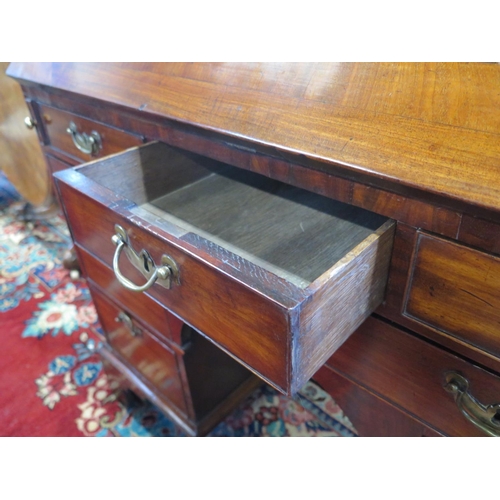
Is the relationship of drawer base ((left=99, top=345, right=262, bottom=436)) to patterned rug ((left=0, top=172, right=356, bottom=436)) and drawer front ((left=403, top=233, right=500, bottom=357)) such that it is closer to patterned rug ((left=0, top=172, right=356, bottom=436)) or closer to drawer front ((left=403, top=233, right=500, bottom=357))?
patterned rug ((left=0, top=172, right=356, bottom=436))

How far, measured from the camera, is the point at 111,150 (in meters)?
0.73

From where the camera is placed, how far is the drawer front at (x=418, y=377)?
0.45 m

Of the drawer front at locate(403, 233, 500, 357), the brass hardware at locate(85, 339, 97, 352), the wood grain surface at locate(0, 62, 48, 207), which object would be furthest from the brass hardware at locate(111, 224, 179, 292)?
the wood grain surface at locate(0, 62, 48, 207)

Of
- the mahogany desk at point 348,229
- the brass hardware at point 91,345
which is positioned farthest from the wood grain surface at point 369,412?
the brass hardware at point 91,345

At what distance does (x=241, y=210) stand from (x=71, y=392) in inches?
24.1

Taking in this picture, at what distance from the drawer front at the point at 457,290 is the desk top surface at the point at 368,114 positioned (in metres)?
0.06

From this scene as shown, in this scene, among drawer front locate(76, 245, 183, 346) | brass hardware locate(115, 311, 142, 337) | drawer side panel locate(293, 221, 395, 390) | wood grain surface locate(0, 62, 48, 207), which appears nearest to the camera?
drawer side panel locate(293, 221, 395, 390)

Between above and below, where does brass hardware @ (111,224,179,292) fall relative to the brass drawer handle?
above

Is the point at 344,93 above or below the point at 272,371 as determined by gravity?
above

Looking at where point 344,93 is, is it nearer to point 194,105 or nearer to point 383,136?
point 383,136

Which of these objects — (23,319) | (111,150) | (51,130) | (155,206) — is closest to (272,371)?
(155,206)

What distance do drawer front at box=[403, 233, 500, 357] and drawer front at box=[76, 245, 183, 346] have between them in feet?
1.06

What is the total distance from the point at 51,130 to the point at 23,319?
518 mm

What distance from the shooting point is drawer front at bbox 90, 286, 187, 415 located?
0.72 meters
